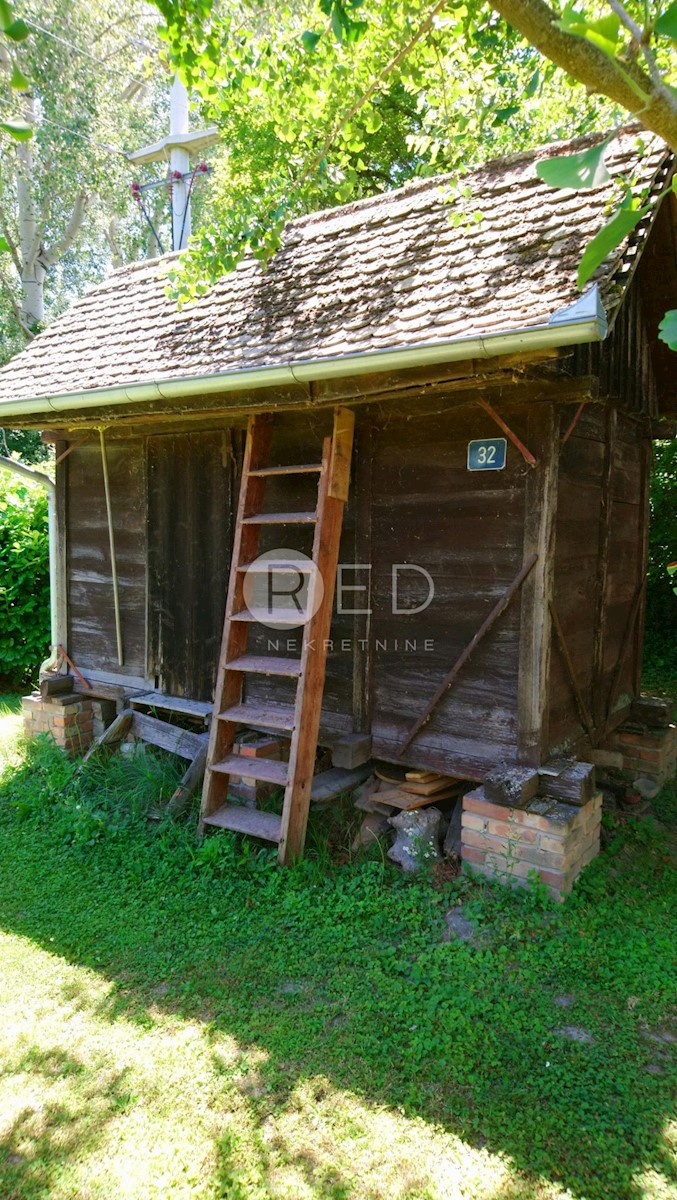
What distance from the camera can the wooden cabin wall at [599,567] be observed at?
4570 mm

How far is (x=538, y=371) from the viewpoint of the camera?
3875 millimetres

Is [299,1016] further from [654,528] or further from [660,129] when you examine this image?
[654,528]

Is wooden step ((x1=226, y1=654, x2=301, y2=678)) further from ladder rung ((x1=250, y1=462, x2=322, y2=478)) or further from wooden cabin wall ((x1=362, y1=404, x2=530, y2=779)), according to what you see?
ladder rung ((x1=250, y1=462, x2=322, y2=478))

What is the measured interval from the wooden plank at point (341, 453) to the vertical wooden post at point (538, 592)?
42.3 inches

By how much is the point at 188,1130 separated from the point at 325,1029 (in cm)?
71

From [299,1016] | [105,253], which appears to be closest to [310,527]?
[299,1016]

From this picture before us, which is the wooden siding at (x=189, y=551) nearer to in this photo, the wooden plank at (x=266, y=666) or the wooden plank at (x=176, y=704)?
the wooden plank at (x=176, y=704)

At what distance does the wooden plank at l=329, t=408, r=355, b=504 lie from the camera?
4.50 meters

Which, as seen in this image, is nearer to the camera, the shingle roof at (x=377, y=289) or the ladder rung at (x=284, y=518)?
the shingle roof at (x=377, y=289)

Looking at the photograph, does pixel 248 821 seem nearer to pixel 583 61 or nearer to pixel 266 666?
pixel 266 666

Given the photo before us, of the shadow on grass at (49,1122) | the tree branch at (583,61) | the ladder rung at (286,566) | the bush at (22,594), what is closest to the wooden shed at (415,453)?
the ladder rung at (286,566)

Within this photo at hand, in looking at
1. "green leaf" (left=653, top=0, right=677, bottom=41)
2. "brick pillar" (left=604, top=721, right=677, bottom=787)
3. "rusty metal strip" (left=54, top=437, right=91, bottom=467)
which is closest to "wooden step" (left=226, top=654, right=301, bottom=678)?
"brick pillar" (left=604, top=721, right=677, bottom=787)

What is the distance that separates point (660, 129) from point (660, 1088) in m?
3.27

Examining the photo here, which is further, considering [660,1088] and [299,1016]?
[299,1016]
